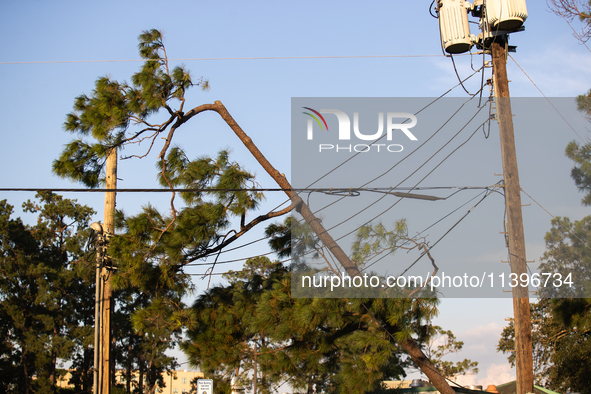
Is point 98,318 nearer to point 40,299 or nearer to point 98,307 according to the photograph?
point 98,307

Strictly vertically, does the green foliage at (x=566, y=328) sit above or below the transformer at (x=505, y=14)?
below

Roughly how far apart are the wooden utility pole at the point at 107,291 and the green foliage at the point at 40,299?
868 inches

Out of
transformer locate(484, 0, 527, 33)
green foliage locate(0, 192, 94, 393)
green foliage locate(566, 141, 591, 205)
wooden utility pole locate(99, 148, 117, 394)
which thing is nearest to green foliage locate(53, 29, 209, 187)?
wooden utility pole locate(99, 148, 117, 394)

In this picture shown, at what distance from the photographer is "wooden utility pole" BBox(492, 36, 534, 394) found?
693cm

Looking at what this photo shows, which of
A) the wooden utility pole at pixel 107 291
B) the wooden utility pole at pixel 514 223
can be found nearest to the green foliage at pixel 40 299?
the wooden utility pole at pixel 107 291

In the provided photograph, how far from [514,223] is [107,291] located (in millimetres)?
6166

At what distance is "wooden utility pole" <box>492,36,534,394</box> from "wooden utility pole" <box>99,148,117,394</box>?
5650 mm

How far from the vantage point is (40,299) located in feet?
100.0

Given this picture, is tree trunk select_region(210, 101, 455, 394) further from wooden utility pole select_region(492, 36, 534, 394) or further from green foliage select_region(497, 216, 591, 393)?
green foliage select_region(497, 216, 591, 393)

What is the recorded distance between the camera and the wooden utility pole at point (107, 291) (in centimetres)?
848

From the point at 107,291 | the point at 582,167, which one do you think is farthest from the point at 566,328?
the point at 107,291

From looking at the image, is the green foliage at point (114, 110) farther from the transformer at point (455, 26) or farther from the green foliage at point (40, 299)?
the green foliage at point (40, 299)

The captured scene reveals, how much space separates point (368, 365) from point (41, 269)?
2741cm

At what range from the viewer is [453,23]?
8016 mm
